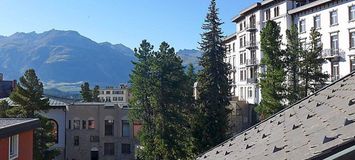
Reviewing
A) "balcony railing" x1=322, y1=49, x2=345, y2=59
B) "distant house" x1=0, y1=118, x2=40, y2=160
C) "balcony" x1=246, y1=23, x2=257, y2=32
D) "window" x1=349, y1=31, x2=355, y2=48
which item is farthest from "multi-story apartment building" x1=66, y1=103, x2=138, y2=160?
"distant house" x1=0, y1=118, x2=40, y2=160

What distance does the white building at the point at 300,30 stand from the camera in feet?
140

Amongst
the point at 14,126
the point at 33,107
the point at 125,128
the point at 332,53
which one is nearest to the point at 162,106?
the point at 33,107

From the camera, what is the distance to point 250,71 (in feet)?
202

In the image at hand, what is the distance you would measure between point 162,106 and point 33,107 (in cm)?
1320

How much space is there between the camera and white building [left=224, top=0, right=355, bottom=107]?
42.5m

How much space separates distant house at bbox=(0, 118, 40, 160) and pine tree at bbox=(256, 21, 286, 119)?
22.1 meters

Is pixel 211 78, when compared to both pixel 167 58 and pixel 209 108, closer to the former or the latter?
pixel 209 108

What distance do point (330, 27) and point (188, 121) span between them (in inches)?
741

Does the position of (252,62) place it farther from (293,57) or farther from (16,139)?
(16,139)

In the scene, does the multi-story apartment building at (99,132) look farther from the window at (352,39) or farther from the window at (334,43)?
the window at (352,39)

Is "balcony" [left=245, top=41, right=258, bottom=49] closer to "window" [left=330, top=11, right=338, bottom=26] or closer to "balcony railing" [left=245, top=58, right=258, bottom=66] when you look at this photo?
"balcony railing" [left=245, top=58, right=258, bottom=66]

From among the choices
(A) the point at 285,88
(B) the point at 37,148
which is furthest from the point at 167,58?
(B) the point at 37,148

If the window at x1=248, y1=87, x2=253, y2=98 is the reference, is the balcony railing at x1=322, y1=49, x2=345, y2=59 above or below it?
above

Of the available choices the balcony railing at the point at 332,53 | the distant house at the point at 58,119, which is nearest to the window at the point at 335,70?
the balcony railing at the point at 332,53
